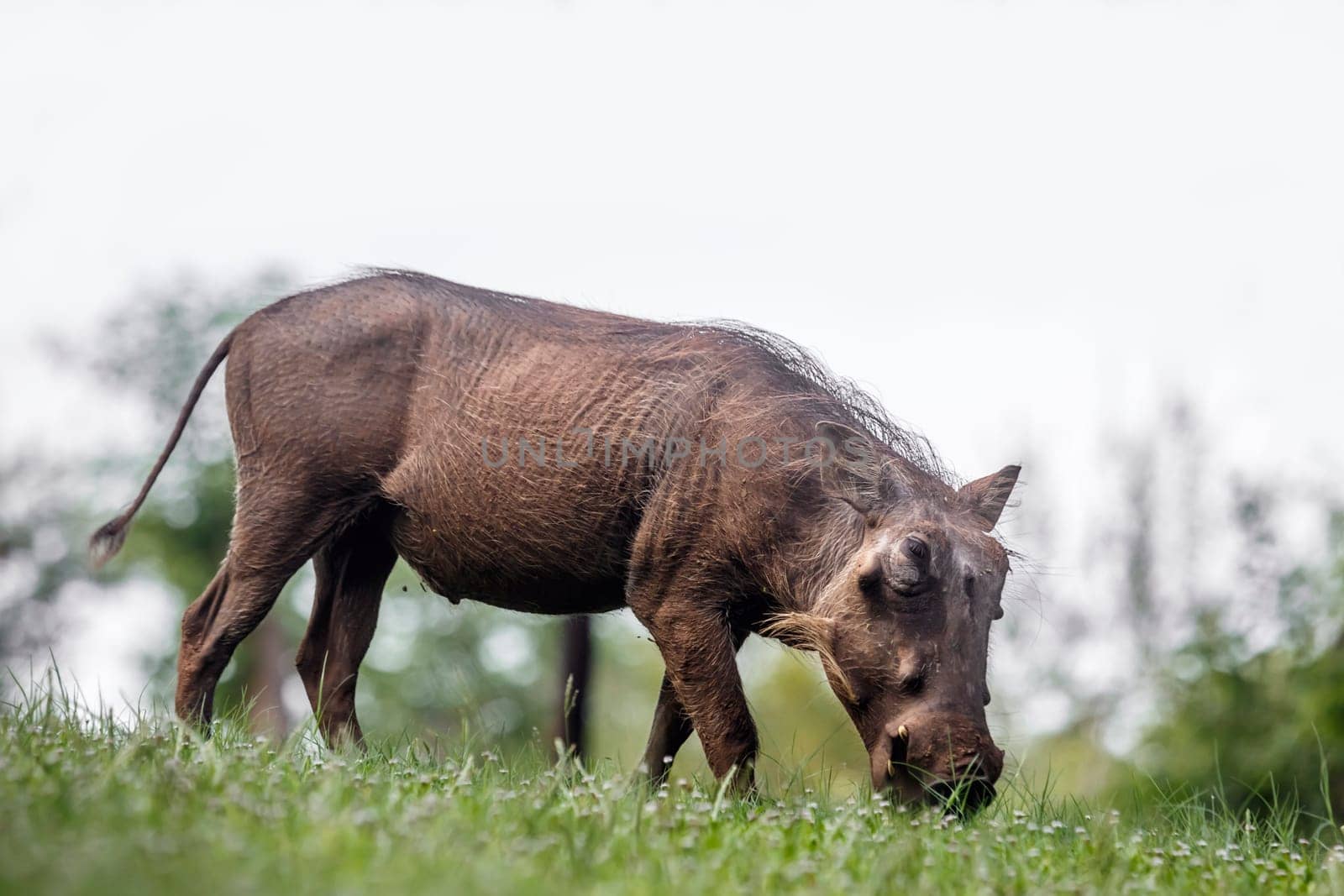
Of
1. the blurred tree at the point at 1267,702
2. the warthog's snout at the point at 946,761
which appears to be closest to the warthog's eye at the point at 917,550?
the warthog's snout at the point at 946,761

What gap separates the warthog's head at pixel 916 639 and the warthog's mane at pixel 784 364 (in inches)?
17.2

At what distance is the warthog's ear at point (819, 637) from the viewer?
4.12 m

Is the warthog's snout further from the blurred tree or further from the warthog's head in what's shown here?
the blurred tree

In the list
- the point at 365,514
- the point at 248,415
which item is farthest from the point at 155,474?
the point at 365,514

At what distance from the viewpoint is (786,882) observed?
2.79 meters

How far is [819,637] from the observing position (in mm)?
4188

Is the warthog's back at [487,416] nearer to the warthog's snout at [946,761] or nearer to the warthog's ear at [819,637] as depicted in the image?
the warthog's ear at [819,637]

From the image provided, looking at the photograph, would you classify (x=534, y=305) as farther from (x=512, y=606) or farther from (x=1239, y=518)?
(x=1239, y=518)

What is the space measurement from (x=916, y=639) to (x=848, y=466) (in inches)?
25.4

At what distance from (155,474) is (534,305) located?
1.73 m

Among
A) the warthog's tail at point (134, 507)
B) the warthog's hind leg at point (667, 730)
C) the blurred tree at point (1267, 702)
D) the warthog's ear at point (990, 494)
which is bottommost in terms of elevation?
the blurred tree at point (1267, 702)

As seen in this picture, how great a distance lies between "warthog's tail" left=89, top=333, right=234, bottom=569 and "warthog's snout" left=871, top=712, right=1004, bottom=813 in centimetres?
321

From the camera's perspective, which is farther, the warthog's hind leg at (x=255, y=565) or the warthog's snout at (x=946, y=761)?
the warthog's hind leg at (x=255, y=565)

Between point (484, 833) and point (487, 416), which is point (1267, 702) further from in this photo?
point (484, 833)
